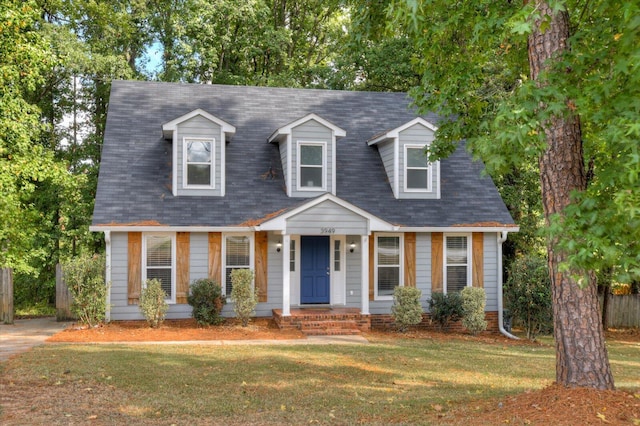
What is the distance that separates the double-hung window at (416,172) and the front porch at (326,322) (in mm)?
4213

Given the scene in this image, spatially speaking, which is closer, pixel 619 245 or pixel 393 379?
pixel 619 245

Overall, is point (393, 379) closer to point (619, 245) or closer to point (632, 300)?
point (619, 245)

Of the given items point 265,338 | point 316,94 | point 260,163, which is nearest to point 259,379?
point 265,338

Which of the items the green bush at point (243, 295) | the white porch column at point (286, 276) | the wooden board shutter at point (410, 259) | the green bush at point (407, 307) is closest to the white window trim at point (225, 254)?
the green bush at point (243, 295)

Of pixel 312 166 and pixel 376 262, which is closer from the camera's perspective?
pixel 376 262

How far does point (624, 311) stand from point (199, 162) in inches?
576

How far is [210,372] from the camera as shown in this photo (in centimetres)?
946

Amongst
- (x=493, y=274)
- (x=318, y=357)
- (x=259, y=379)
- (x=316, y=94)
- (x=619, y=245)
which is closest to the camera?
(x=619, y=245)

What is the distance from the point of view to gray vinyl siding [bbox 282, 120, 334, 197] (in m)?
16.3

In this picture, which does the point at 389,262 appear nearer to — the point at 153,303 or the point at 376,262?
the point at 376,262

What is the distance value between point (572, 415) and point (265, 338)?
26.0 feet

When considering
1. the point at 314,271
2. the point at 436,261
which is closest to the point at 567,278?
the point at 436,261

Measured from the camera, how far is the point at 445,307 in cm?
1530

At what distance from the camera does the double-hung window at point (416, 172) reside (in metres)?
16.9
